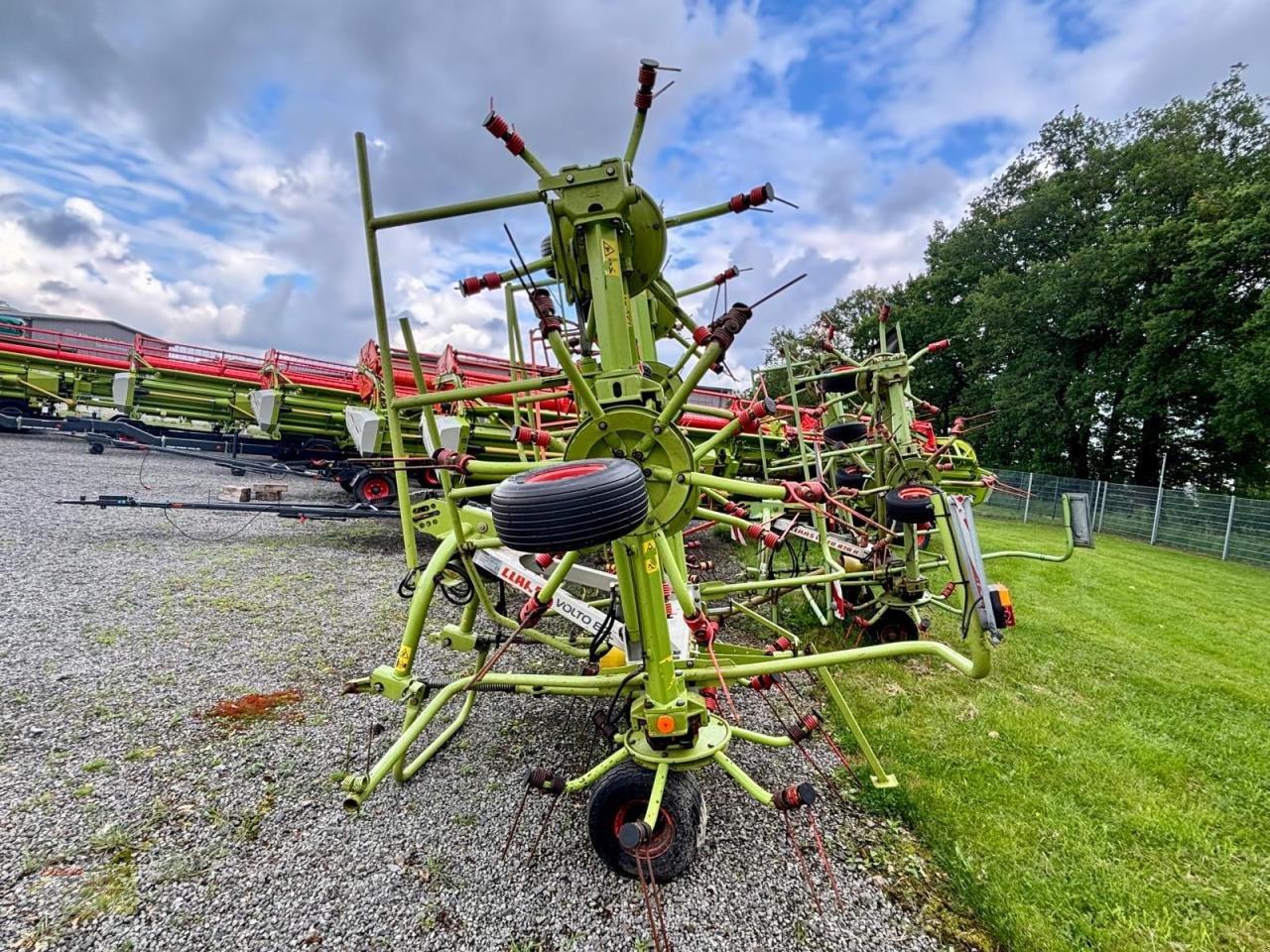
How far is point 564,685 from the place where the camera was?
256 cm

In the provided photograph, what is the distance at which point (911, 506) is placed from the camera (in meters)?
3.81

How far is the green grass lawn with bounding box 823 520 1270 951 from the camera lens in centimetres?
211

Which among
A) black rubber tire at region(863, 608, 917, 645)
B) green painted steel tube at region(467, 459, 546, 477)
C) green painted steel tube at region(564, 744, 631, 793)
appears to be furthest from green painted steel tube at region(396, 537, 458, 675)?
black rubber tire at region(863, 608, 917, 645)

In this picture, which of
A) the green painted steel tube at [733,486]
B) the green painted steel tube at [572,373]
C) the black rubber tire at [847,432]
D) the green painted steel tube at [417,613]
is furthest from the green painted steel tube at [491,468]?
the black rubber tire at [847,432]

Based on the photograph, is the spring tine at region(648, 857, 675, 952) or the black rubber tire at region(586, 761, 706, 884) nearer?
the spring tine at region(648, 857, 675, 952)

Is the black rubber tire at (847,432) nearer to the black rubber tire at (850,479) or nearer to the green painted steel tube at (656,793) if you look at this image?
Result: the black rubber tire at (850,479)

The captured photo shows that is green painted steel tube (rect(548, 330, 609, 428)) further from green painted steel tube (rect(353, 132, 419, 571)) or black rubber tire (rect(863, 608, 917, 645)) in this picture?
black rubber tire (rect(863, 608, 917, 645))

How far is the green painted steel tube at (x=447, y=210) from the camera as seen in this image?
2.39 metres

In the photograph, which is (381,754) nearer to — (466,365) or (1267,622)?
(466,365)

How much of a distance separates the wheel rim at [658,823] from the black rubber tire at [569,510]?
1.26 metres

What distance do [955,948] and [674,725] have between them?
1.24 meters

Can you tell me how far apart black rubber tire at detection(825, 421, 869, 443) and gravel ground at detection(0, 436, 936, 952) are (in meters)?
2.92

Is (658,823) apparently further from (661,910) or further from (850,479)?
(850,479)

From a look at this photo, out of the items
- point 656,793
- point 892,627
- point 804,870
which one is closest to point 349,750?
point 656,793
